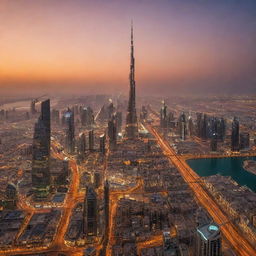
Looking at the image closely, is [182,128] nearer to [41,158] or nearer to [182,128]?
[182,128]

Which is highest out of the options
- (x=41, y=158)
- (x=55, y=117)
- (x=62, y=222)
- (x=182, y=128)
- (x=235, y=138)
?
(x=41, y=158)

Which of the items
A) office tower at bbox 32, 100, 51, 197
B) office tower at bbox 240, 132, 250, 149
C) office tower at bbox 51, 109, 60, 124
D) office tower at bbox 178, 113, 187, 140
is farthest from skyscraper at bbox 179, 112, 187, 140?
office tower at bbox 51, 109, 60, 124

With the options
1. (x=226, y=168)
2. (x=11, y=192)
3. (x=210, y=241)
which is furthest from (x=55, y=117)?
(x=210, y=241)

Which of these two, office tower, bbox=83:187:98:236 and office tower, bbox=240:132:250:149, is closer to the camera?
office tower, bbox=83:187:98:236

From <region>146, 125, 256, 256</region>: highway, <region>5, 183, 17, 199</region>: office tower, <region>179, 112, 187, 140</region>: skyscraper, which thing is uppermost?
<region>179, 112, 187, 140</region>: skyscraper

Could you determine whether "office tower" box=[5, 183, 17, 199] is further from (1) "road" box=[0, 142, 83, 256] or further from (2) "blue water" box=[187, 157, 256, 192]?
(2) "blue water" box=[187, 157, 256, 192]

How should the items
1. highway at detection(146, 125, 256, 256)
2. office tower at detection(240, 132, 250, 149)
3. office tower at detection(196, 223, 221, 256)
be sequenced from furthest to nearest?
1. office tower at detection(240, 132, 250, 149)
2. highway at detection(146, 125, 256, 256)
3. office tower at detection(196, 223, 221, 256)

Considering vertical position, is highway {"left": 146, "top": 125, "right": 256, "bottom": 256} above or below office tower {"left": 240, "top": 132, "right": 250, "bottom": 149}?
below

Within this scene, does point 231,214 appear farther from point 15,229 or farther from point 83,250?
point 15,229
